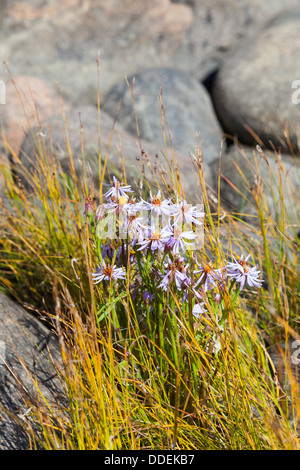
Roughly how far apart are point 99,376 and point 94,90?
314cm

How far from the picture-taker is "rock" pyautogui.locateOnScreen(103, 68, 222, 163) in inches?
144

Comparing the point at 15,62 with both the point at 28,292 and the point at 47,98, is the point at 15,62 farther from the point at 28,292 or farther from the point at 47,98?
the point at 28,292

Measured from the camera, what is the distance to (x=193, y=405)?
4.90 feet

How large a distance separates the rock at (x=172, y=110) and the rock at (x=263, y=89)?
0.17 m

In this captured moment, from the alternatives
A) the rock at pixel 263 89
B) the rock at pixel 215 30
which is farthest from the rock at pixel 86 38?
the rock at pixel 263 89

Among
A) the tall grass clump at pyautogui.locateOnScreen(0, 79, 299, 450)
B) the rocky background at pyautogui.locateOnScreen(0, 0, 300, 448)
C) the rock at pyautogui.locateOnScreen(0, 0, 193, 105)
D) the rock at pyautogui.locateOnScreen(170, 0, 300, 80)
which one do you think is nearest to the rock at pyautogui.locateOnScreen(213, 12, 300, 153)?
the rocky background at pyautogui.locateOnScreen(0, 0, 300, 448)

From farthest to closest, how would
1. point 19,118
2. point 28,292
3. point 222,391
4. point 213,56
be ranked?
point 213,56
point 19,118
point 28,292
point 222,391

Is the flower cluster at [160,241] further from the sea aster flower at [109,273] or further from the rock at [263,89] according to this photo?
the rock at [263,89]

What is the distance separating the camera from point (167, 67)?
4.14 m

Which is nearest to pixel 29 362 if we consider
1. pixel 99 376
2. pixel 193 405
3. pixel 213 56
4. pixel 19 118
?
pixel 99 376

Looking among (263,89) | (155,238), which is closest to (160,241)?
(155,238)

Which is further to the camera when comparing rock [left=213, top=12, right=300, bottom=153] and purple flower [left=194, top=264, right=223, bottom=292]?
rock [left=213, top=12, right=300, bottom=153]

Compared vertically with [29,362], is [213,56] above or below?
above

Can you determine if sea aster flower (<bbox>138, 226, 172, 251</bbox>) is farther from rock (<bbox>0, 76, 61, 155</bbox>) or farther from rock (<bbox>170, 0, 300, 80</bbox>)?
rock (<bbox>170, 0, 300, 80</bbox>)
